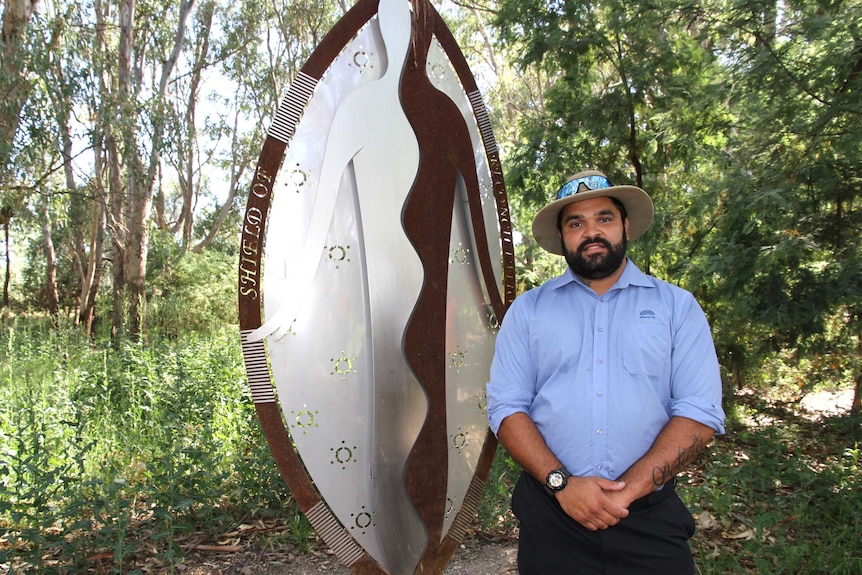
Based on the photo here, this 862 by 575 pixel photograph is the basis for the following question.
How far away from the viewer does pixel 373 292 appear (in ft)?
8.59

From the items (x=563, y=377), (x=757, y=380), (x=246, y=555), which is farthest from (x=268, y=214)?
(x=757, y=380)

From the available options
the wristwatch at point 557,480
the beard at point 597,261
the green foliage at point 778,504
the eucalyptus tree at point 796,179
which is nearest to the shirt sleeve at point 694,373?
the beard at point 597,261

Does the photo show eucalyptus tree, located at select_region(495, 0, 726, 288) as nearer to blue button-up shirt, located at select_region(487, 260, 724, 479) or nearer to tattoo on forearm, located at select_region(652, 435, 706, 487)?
blue button-up shirt, located at select_region(487, 260, 724, 479)

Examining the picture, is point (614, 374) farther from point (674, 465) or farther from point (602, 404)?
point (674, 465)

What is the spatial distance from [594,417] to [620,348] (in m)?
0.21

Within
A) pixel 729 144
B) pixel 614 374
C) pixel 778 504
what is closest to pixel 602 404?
pixel 614 374

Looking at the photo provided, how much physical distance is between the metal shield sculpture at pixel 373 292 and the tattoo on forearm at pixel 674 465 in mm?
1107

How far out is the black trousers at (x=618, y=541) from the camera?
1831 mm

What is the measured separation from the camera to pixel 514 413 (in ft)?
6.54

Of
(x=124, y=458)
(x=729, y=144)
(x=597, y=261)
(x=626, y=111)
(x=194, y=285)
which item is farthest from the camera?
(x=194, y=285)

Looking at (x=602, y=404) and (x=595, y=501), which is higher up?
(x=602, y=404)

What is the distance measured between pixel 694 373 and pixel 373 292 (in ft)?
4.05

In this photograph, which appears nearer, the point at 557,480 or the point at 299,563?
the point at 557,480

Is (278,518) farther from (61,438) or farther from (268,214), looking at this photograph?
(268,214)
